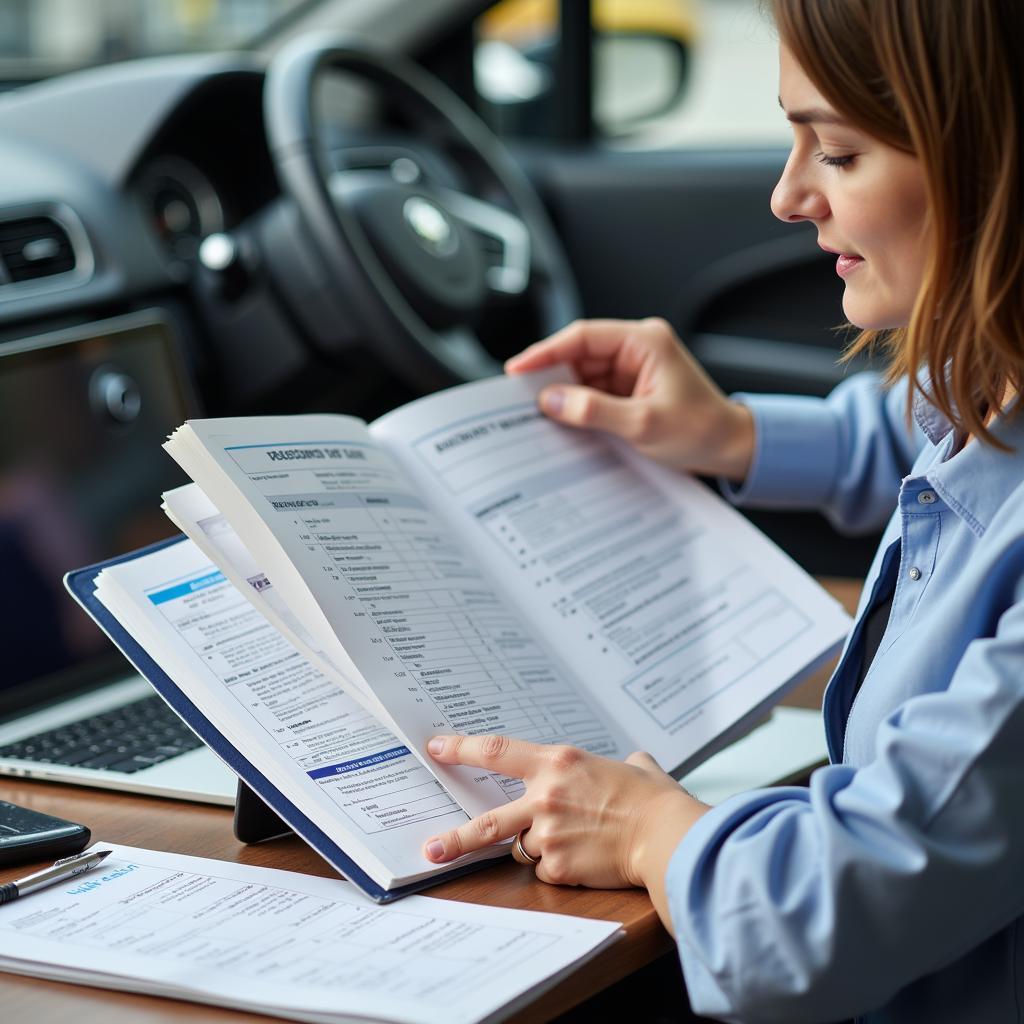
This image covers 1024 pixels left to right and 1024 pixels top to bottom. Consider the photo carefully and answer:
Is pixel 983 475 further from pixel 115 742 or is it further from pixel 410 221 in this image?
pixel 410 221

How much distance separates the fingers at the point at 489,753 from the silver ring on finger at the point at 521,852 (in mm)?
32

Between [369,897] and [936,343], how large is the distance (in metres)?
0.39

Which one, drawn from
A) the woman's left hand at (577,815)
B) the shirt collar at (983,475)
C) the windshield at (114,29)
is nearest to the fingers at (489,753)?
the woman's left hand at (577,815)

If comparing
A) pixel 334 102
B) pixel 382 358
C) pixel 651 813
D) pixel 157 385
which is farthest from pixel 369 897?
pixel 334 102

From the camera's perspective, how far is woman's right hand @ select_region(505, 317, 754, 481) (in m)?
1.11

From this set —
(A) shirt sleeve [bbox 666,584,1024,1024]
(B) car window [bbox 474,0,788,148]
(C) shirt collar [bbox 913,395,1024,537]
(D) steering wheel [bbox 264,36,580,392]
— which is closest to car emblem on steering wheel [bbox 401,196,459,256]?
(D) steering wheel [bbox 264,36,580,392]

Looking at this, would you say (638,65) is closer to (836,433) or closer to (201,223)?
(201,223)

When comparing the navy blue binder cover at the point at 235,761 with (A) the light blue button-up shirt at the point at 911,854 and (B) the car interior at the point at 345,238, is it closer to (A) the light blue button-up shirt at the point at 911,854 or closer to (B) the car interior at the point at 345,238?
(A) the light blue button-up shirt at the point at 911,854

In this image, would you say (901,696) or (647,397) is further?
(647,397)

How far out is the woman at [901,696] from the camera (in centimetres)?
65

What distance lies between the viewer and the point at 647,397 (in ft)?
3.76

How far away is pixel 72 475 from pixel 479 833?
1.85 feet

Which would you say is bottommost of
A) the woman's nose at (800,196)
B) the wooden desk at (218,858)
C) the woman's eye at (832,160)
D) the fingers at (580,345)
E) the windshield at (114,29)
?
the wooden desk at (218,858)

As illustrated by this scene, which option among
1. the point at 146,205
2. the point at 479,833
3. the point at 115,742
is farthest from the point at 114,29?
the point at 479,833
